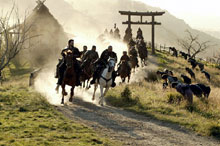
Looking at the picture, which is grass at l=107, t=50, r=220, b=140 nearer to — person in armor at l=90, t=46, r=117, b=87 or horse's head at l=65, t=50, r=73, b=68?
person in armor at l=90, t=46, r=117, b=87

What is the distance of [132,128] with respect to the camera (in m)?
11.3

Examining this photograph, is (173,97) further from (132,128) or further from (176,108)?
(132,128)

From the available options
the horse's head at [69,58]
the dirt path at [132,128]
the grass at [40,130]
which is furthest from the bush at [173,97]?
the grass at [40,130]

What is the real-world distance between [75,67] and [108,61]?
1.65m

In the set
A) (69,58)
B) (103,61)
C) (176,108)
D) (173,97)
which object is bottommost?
(176,108)

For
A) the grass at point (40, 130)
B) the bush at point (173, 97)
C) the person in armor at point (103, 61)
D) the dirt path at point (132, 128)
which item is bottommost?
the dirt path at point (132, 128)

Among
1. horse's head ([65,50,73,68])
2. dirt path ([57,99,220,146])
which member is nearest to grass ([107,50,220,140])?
dirt path ([57,99,220,146])

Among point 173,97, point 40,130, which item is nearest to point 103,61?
point 173,97

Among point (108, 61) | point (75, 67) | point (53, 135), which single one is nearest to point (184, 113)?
point (108, 61)

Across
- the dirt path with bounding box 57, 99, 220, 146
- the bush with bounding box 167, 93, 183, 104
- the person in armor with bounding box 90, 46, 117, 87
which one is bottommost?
the dirt path with bounding box 57, 99, 220, 146

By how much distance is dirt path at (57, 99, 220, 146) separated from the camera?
9.89 metres

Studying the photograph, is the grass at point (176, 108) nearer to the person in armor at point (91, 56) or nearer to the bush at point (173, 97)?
the bush at point (173, 97)

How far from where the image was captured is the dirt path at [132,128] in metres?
9.89

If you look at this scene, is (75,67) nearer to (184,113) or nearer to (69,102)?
(69,102)
